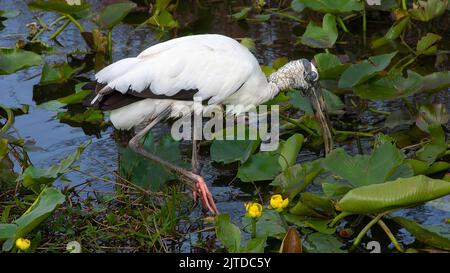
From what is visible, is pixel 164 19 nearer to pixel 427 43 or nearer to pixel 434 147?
pixel 427 43

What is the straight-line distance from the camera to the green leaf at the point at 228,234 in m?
4.05

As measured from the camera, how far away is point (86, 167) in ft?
17.7

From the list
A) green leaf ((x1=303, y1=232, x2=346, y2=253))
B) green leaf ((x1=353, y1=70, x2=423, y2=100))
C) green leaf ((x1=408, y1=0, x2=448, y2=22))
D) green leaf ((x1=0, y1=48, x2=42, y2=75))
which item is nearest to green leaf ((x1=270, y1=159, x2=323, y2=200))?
green leaf ((x1=303, y1=232, x2=346, y2=253))

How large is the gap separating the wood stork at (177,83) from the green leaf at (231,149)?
0.16 m

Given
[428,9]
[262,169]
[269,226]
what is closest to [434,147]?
[262,169]

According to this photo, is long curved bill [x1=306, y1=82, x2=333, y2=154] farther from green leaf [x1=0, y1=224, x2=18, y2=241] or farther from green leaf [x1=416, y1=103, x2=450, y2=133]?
green leaf [x1=0, y1=224, x2=18, y2=241]

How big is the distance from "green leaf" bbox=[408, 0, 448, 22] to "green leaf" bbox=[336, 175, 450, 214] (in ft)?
9.83

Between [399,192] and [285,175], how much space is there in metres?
0.76

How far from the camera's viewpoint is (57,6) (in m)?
6.36

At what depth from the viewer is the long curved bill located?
5.34 meters
